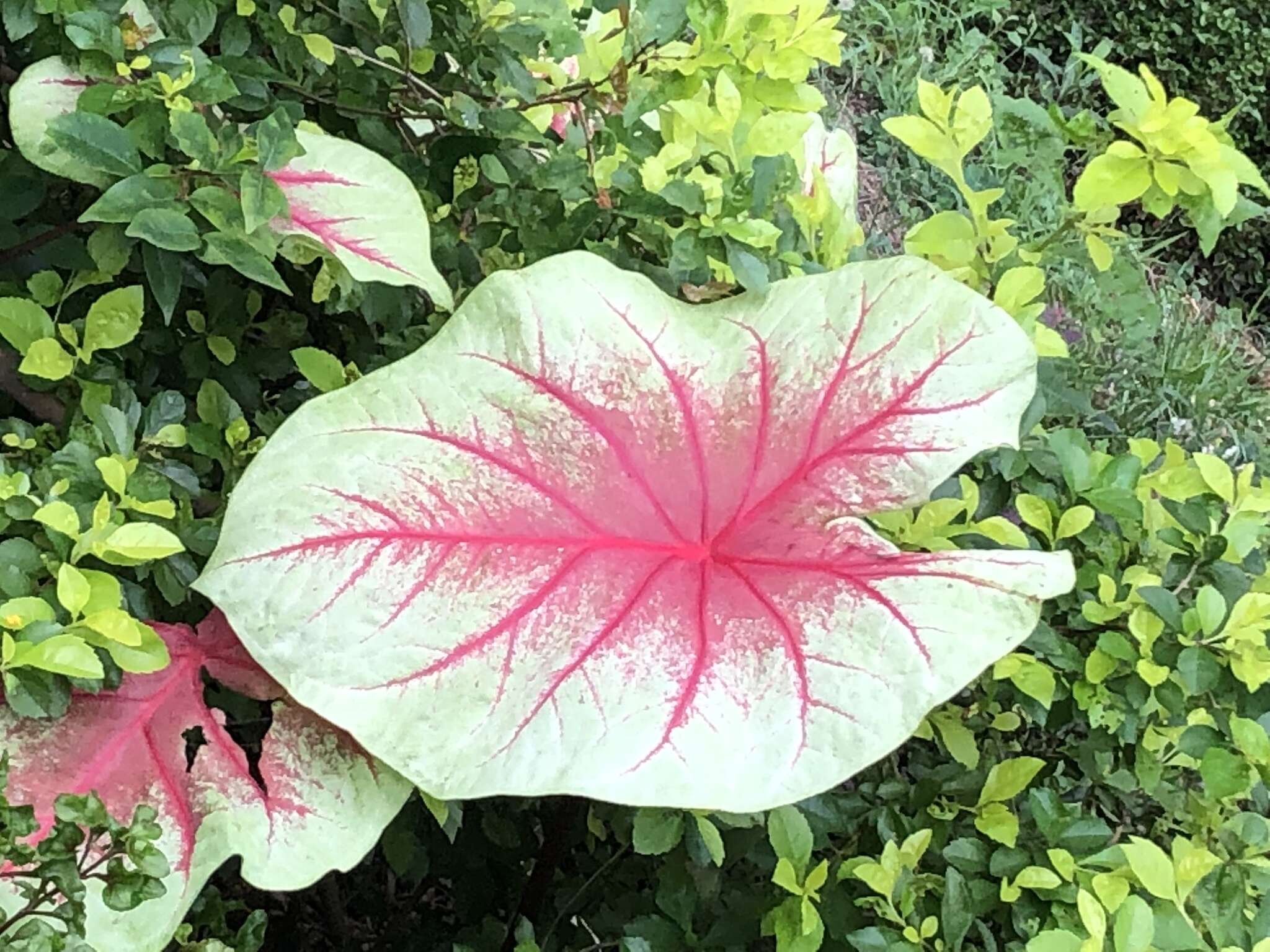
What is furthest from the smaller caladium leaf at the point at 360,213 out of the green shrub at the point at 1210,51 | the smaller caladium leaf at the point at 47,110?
the green shrub at the point at 1210,51

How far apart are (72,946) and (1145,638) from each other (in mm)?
627

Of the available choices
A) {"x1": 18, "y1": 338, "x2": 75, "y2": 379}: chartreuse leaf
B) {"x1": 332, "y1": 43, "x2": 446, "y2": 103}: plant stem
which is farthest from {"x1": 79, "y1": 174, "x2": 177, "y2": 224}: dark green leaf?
{"x1": 332, "y1": 43, "x2": 446, "y2": 103}: plant stem

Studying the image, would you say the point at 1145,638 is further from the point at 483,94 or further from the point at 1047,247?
the point at 483,94

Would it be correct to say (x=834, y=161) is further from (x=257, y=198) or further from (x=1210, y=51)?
(x=1210, y=51)

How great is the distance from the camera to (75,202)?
869 millimetres

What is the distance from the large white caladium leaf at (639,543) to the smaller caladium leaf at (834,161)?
354 millimetres

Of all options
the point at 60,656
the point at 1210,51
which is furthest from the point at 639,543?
the point at 1210,51

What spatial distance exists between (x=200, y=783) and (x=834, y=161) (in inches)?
28.9

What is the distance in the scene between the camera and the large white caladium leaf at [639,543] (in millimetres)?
583

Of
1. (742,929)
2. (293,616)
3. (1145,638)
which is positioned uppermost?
(293,616)

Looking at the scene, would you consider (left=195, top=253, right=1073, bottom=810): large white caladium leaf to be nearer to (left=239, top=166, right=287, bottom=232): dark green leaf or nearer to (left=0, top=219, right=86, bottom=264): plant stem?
(left=239, top=166, right=287, bottom=232): dark green leaf

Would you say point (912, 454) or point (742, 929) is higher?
point (912, 454)

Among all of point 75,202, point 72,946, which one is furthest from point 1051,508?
point 75,202

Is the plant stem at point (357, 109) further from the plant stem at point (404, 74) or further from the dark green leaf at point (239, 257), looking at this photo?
the dark green leaf at point (239, 257)
